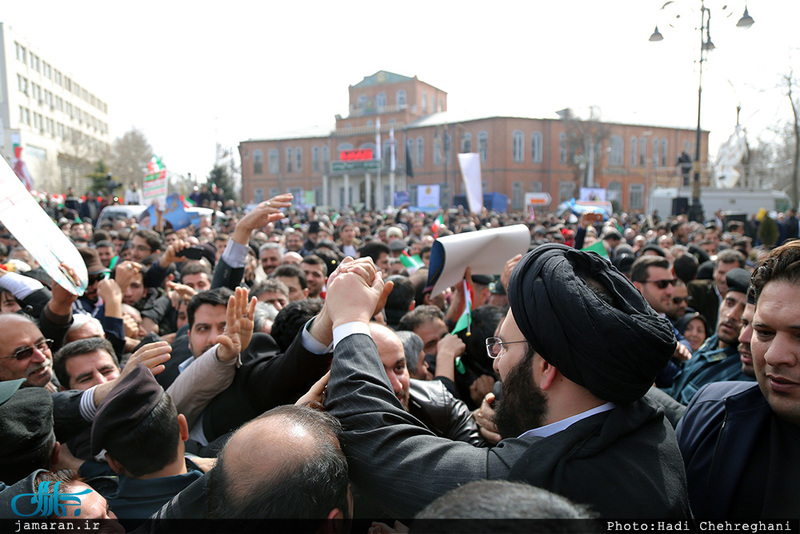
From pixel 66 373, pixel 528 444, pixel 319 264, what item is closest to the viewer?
pixel 528 444

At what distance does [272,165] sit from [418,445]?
6669 centimetres

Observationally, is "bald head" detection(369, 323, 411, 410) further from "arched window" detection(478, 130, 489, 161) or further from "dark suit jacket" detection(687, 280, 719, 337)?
"arched window" detection(478, 130, 489, 161)

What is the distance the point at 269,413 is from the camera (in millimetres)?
1574

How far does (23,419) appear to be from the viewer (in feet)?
6.95

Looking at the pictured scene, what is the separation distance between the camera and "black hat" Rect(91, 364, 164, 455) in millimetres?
2033

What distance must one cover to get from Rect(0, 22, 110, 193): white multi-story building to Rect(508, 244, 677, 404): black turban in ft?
158

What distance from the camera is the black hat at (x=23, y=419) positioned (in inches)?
80.8

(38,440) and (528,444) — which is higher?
(528,444)

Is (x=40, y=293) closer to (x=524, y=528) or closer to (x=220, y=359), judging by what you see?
(x=220, y=359)

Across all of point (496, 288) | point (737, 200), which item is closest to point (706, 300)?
point (496, 288)

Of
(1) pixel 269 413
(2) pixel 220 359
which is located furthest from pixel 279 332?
(1) pixel 269 413

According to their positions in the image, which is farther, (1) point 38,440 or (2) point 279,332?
(2) point 279,332

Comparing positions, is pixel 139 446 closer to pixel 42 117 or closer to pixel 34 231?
pixel 34 231

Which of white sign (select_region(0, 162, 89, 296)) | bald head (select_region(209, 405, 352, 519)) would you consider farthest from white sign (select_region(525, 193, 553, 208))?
bald head (select_region(209, 405, 352, 519))
